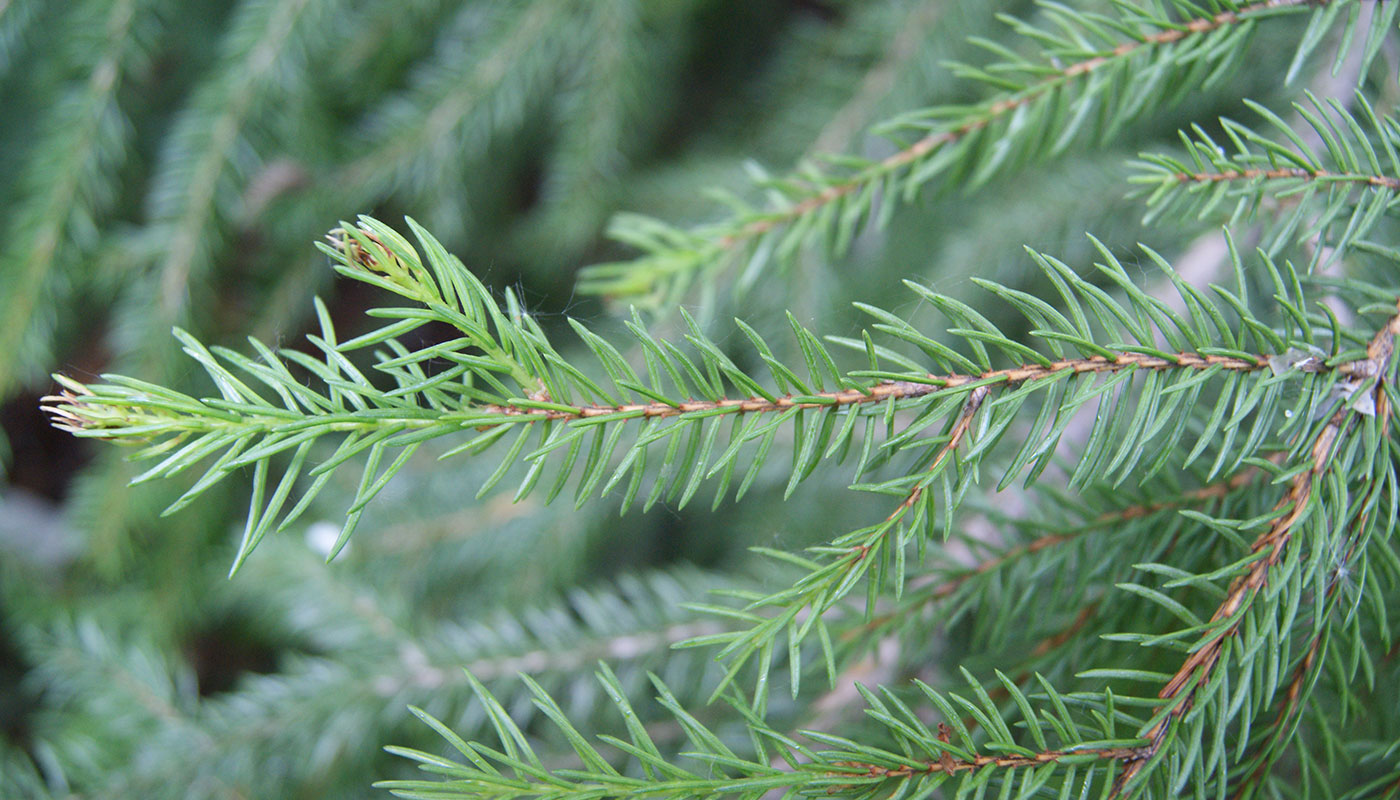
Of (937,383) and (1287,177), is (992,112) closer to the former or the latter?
(1287,177)

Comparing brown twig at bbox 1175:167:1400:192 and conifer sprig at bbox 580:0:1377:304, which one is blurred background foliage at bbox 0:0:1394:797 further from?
brown twig at bbox 1175:167:1400:192

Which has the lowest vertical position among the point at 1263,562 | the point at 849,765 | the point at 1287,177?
the point at 849,765

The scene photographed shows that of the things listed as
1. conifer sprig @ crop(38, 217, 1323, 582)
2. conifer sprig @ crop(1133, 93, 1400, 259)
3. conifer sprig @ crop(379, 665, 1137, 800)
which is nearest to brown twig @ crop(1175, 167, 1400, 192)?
conifer sprig @ crop(1133, 93, 1400, 259)

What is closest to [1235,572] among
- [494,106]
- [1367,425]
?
[1367,425]

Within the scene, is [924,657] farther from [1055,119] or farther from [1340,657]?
[1055,119]

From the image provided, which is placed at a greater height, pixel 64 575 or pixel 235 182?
pixel 235 182

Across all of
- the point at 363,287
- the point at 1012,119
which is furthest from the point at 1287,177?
the point at 363,287

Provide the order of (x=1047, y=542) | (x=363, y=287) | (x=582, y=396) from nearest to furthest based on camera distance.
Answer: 1. (x=582, y=396)
2. (x=1047, y=542)
3. (x=363, y=287)
